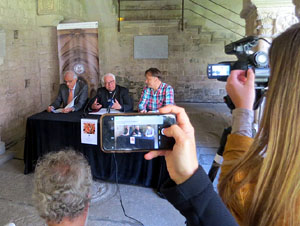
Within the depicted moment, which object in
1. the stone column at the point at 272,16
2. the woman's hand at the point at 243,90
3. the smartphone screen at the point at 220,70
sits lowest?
the woman's hand at the point at 243,90

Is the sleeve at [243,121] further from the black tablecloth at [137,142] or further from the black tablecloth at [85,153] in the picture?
the black tablecloth at [85,153]

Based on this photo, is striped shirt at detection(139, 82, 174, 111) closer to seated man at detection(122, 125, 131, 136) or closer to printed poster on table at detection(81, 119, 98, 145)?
printed poster on table at detection(81, 119, 98, 145)

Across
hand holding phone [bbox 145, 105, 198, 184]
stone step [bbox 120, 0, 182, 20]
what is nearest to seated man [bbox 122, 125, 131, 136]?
hand holding phone [bbox 145, 105, 198, 184]

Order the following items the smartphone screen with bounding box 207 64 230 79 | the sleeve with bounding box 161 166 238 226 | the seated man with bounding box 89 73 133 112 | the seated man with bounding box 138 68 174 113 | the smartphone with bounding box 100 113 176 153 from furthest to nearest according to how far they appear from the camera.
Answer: the seated man with bounding box 89 73 133 112 < the seated man with bounding box 138 68 174 113 < the smartphone screen with bounding box 207 64 230 79 < the smartphone with bounding box 100 113 176 153 < the sleeve with bounding box 161 166 238 226

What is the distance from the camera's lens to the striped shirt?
141 inches

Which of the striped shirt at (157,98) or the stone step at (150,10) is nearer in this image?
the striped shirt at (157,98)

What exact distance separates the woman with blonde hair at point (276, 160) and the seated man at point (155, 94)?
9.17 feet

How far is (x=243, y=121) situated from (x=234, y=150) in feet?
0.33

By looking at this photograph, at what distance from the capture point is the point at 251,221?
73 centimetres

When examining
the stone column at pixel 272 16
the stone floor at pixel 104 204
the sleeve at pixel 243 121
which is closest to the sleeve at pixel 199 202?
the sleeve at pixel 243 121

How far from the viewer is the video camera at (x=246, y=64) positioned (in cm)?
113

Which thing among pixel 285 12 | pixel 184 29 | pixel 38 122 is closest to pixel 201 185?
pixel 38 122

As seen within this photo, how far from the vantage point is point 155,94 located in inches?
143

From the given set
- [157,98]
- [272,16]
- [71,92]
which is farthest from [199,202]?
[272,16]
